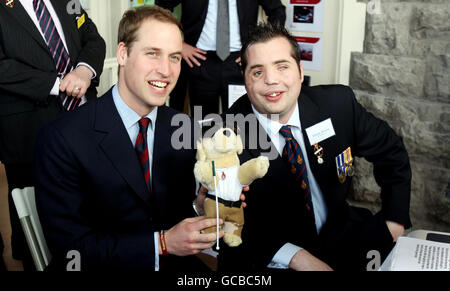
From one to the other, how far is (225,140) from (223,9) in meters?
1.99

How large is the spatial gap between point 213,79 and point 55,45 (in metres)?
1.24

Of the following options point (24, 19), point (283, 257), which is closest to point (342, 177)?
point (283, 257)

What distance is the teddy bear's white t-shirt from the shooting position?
1.28m

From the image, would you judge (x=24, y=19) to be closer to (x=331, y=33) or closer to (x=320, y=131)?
(x=320, y=131)

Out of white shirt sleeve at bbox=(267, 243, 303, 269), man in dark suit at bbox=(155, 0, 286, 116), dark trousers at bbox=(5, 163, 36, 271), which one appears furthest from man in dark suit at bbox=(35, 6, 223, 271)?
man in dark suit at bbox=(155, 0, 286, 116)

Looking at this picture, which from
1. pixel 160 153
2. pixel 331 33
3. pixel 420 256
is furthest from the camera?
pixel 331 33

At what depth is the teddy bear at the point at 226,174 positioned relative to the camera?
49.3 inches

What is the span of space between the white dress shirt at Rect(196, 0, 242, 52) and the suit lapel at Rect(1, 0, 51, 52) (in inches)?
50.2

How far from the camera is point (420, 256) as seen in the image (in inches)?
45.7

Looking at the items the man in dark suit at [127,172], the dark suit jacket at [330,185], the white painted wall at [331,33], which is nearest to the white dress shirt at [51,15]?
the man in dark suit at [127,172]

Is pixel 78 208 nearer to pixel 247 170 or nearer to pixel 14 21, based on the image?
pixel 247 170

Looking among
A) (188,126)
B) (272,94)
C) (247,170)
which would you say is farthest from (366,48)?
(247,170)

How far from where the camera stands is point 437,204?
276 cm

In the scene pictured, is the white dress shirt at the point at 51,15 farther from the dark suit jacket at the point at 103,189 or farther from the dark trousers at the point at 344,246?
the dark trousers at the point at 344,246
